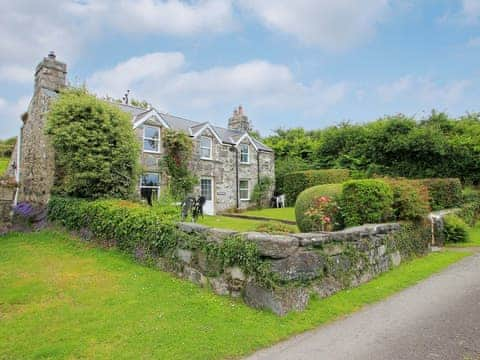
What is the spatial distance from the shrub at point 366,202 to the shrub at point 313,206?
0.44m

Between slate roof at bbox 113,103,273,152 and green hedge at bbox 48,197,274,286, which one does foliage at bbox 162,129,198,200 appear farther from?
green hedge at bbox 48,197,274,286

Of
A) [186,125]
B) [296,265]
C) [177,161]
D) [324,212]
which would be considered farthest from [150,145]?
[296,265]

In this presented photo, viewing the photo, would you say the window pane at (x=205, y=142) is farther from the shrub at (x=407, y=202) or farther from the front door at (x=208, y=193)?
the shrub at (x=407, y=202)

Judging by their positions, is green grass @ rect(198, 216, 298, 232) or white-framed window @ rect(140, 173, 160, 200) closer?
green grass @ rect(198, 216, 298, 232)

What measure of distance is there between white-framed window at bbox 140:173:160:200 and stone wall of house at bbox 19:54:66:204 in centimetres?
420

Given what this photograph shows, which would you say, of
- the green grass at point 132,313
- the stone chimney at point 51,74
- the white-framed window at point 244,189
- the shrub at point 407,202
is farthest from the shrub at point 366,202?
the white-framed window at point 244,189

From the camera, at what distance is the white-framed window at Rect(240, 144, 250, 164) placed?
20777 mm

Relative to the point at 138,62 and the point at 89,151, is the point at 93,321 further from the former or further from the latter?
the point at 138,62

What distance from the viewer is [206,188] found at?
18.2m

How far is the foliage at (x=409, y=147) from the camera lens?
55.5 ft

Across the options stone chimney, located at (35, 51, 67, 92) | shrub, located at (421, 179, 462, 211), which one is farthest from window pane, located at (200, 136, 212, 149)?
shrub, located at (421, 179, 462, 211)

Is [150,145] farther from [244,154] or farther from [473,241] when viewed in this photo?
[473,241]

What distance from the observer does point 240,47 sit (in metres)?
12.3

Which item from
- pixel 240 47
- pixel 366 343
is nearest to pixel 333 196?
pixel 366 343
